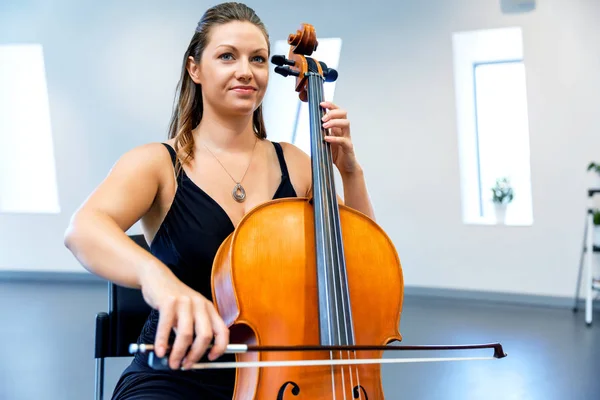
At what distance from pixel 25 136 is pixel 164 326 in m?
6.47

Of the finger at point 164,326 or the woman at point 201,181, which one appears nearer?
the finger at point 164,326

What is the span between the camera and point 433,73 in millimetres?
5180

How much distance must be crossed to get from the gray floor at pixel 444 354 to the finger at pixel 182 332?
2302mm

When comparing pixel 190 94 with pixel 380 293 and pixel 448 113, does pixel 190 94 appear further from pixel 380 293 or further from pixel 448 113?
pixel 448 113

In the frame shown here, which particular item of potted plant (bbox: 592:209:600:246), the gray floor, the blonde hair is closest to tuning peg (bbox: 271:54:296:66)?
the blonde hair

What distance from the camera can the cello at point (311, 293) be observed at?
3.18ft

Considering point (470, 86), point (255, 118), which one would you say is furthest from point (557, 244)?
point (255, 118)

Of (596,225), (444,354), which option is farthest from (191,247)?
(596,225)

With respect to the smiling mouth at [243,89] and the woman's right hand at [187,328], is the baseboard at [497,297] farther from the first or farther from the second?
the woman's right hand at [187,328]

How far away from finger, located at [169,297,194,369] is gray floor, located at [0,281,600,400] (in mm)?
2302

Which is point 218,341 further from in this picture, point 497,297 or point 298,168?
point 497,297

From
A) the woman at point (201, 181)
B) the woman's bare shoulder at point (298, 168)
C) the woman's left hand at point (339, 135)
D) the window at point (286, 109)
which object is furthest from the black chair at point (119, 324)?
the window at point (286, 109)

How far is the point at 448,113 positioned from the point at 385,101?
0.58 meters

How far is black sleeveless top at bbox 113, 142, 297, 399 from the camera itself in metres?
1.13
